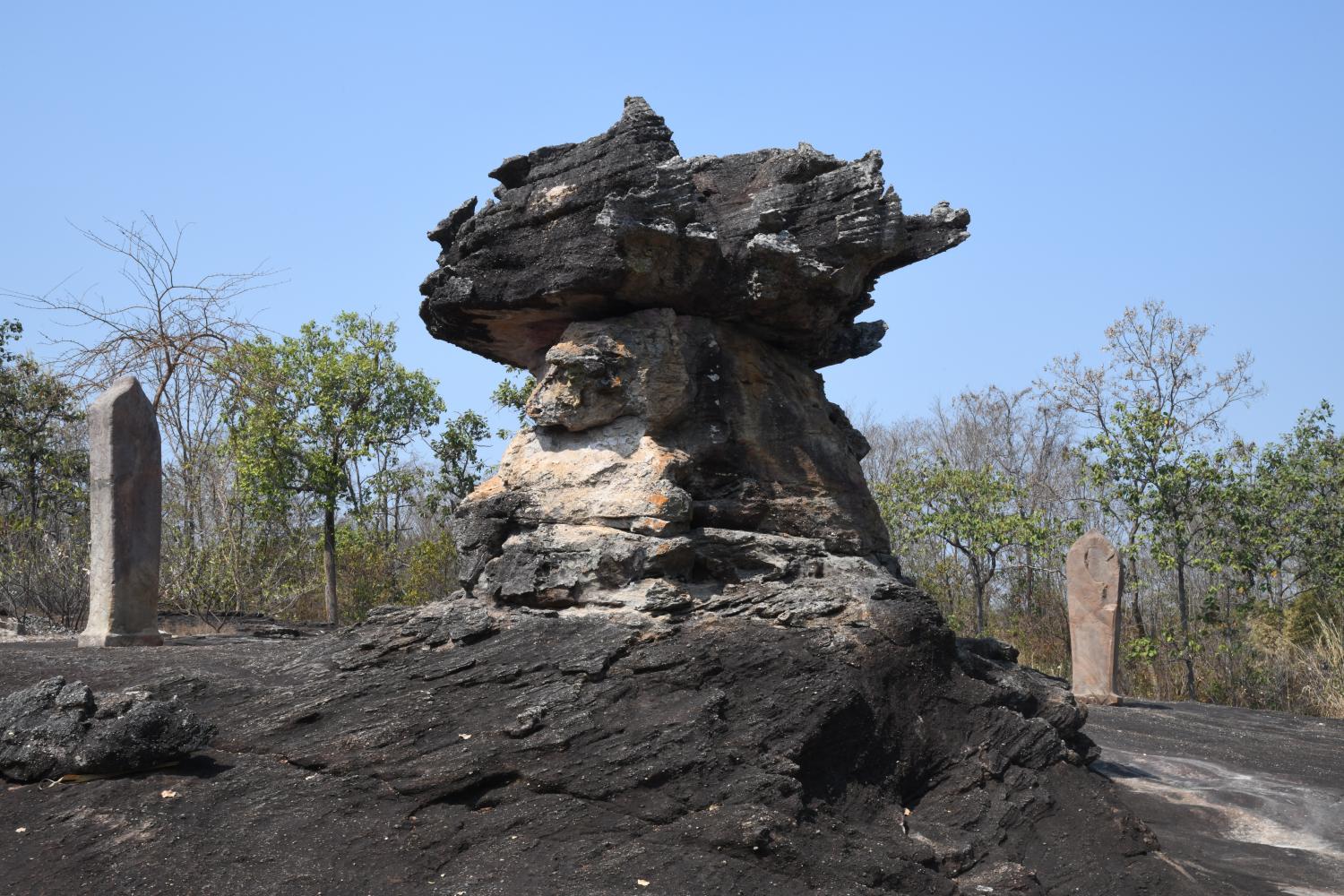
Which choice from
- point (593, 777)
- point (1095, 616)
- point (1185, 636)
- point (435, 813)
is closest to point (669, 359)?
point (593, 777)

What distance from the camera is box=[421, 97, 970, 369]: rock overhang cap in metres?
7.88

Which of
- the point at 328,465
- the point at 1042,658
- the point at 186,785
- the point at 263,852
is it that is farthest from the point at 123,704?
the point at 1042,658

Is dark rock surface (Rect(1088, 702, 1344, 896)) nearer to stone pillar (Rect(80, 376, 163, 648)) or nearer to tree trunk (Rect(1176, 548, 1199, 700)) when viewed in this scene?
tree trunk (Rect(1176, 548, 1199, 700))

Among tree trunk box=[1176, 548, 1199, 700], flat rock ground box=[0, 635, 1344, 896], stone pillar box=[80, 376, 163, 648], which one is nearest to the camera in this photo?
flat rock ground box=[0, 635, 1344, 896]

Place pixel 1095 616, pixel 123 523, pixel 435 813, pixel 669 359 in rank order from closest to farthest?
pixel 435 813, pixel 669 359, pixel 123 523, pixel 1095 616

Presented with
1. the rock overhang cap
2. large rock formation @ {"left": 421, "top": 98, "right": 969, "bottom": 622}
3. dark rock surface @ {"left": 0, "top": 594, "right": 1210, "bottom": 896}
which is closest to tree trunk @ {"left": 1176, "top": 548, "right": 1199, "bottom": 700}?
large rock formation @ {"left": 421, "top": 98, "right": 969, "bottom": 622}

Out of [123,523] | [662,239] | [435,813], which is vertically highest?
[662,239]

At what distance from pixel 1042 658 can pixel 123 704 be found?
15.5m

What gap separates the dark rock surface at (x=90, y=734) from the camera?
19.6 ft

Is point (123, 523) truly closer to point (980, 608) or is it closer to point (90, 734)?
point (90, 734)

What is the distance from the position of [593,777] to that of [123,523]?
610 cm

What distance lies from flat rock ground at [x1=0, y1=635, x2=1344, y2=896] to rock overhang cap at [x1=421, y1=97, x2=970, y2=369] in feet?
8.35

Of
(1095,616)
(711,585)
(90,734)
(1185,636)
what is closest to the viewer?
(90,734)

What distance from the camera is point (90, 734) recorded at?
19.7 ft
